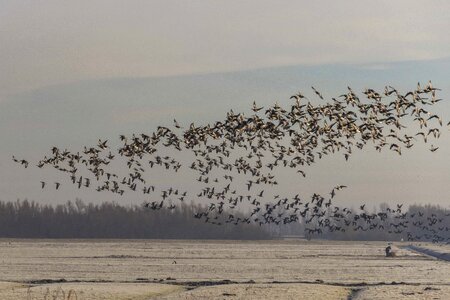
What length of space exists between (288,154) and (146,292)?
20.6 m

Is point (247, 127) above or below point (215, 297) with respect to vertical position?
above

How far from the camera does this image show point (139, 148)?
41469 mm

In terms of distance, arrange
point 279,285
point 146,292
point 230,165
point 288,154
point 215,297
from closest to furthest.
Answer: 1. point 288,154
2. point 230,165
3. point 215,297
4. point 146,292
5. point 279,285

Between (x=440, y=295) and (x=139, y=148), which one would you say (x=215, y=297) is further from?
(x=139, y=148)

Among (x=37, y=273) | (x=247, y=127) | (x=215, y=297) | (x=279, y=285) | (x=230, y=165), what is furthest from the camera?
(x=37, y=273)

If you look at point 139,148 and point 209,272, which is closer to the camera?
point 139,148

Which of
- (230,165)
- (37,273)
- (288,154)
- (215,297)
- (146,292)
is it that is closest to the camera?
(288,154)

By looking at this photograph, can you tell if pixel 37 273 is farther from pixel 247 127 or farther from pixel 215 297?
pixel 247 127

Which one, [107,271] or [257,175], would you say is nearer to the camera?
[257,175]

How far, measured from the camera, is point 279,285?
63875mm

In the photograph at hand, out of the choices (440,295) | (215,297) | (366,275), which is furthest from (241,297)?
(366,275)

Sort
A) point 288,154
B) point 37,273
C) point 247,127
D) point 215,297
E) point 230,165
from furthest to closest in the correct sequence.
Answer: point 37,273, point 215,297, point 230,165, point 288,154, point 247,127

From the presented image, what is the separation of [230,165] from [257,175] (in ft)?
4.95

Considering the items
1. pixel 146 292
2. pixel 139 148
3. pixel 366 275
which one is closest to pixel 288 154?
pixel 139 148
